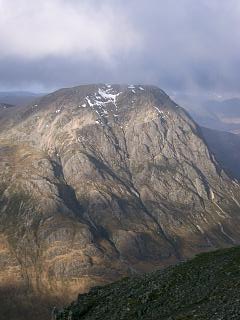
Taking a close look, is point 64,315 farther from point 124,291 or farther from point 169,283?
point 169,283

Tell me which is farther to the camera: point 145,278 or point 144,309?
point 145,278

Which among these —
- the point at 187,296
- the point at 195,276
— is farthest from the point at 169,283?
the point at 187,296

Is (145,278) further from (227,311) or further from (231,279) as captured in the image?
(227,311)

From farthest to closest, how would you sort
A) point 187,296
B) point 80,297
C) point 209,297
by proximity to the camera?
point 80,297, point 187,296, point 209,297

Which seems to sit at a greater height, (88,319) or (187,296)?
(187,296)

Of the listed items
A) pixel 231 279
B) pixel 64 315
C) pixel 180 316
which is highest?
pixel 231 279

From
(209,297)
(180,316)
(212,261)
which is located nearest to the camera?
(180,316)
